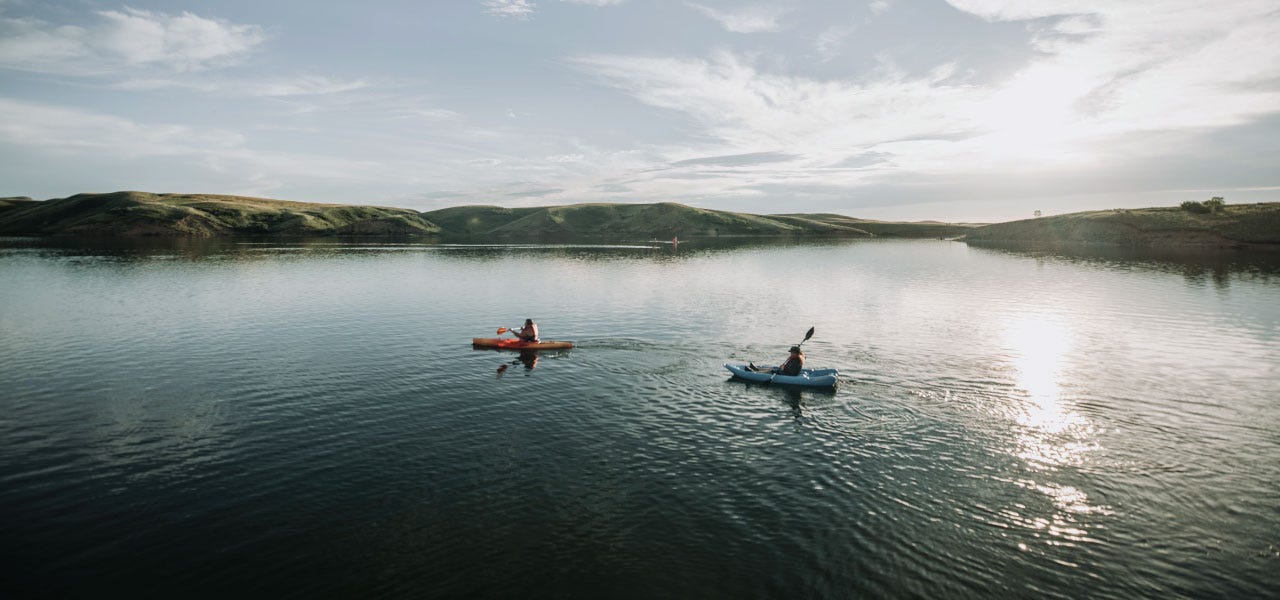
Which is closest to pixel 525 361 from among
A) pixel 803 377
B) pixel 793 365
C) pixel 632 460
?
pixel 793 365

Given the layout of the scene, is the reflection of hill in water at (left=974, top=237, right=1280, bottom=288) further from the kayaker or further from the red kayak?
the kayaker

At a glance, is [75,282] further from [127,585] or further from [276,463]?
[127,585]

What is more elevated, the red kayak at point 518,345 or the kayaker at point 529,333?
the kayaker at point 529,333

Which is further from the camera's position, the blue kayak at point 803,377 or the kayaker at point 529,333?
the kayaker at point 529,333

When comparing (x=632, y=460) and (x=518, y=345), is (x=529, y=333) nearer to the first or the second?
(x=518, y=345)

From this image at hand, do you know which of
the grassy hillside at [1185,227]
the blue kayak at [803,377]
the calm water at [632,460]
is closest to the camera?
the calm water at [632,460]

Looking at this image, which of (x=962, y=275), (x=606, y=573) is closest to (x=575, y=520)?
(x=606, y=573)

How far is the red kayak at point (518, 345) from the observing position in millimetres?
44969

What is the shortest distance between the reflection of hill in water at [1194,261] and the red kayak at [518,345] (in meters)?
91.1

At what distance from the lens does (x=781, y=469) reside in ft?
79.2

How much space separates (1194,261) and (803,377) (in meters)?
129

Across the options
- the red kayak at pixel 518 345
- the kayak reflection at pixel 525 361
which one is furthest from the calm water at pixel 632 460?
the red kayak at pixel 518 345

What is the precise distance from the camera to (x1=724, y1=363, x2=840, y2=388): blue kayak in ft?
115

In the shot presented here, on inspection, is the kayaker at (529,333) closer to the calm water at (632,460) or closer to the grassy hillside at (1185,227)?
the calm water at (632,460)
